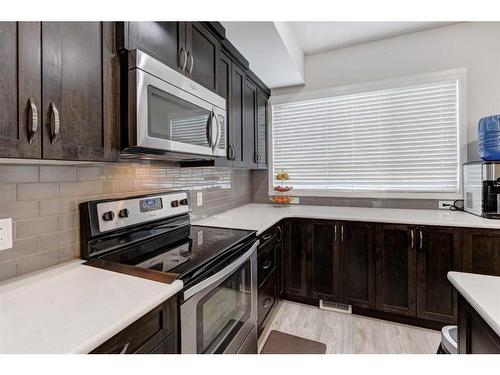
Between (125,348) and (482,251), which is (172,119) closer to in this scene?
(125,348)

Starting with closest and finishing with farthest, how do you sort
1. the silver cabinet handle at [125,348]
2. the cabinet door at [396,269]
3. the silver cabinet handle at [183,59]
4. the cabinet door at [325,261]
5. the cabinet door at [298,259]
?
the silver cabinet handle at [125,348] → the silver cabinet handle at [183,59] → the cabinet door at [396,269] → the cabinet door at [325,261] → the cabinet door at [298,259]

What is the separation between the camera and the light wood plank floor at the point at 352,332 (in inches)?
72.9

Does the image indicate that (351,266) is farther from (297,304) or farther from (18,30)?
(18,30)

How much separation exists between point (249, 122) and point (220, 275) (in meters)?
1.70

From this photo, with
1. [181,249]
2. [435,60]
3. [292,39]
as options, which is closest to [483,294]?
[181,249]

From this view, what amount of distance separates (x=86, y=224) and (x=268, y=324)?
63.8 inches

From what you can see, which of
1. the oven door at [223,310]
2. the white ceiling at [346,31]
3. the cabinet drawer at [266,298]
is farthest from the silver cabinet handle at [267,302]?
the white ceiling at [346,31]

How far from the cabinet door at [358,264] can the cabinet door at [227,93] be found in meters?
1.18

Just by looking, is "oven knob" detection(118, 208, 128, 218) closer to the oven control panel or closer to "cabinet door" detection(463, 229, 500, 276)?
the oven control panel

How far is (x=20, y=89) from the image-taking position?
29.4 inches

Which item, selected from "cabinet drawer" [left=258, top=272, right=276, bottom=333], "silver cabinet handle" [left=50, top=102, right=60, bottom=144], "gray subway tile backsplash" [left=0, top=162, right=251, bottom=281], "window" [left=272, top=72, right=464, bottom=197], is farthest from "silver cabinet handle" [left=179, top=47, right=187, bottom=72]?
"window" [left=272, top=72, right=464, bottom=197]

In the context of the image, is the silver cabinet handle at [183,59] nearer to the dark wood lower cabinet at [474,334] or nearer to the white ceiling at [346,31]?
the white ceiling at [346,31]

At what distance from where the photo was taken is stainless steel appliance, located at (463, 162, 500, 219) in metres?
1.93

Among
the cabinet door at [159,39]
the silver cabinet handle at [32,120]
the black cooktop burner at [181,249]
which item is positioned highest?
the cabinet door at [159,39]
